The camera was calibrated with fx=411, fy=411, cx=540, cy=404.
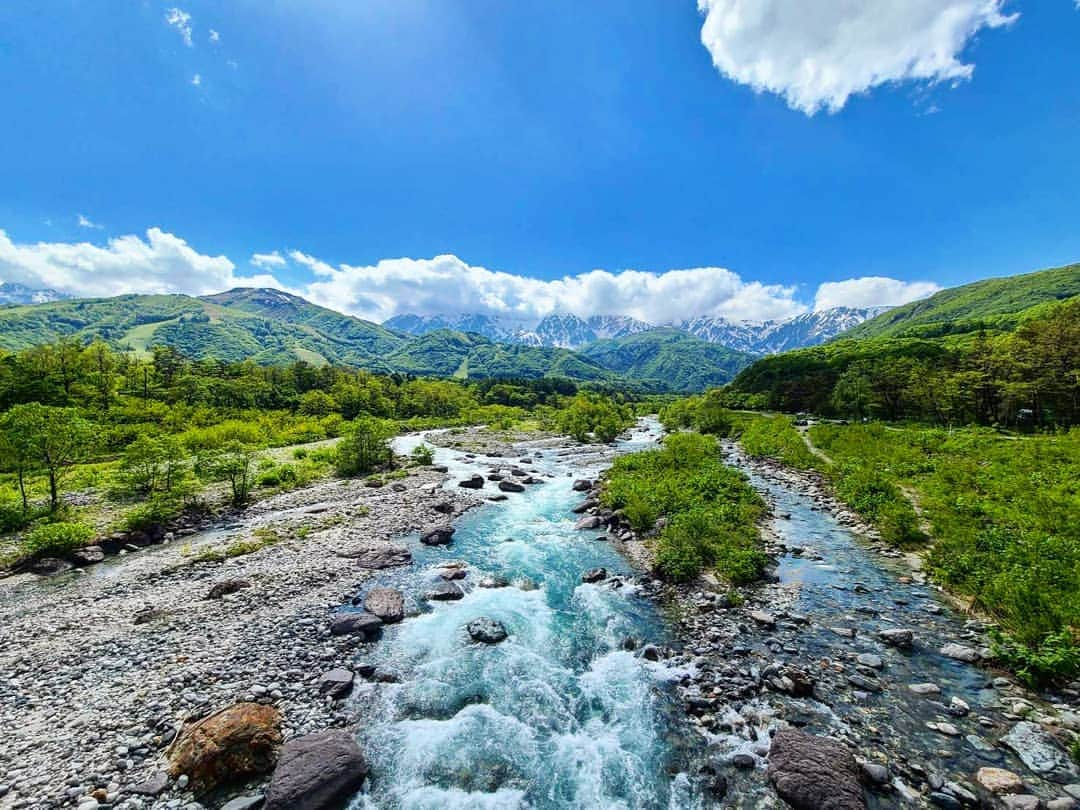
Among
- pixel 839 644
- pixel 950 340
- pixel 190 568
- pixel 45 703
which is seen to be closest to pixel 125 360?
pixel 190 568

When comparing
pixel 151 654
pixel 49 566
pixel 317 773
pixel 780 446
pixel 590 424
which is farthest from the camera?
pixel 590 424

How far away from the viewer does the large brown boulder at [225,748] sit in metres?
8.66

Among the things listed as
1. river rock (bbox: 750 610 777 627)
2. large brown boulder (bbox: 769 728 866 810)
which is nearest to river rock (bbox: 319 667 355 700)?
large brown boulder (bbox: 769 728 866 810)

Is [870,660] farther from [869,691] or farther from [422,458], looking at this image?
[422,458]

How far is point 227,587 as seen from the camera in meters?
17.0

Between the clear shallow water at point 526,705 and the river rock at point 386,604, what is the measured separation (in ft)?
1.59

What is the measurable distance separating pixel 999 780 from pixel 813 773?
132 inches

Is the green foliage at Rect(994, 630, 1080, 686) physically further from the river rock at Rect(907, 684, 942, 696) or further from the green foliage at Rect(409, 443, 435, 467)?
the green foliage at Rect(409, 443, 435, 467)

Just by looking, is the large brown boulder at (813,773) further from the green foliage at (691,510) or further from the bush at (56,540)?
the bush at (56,540)

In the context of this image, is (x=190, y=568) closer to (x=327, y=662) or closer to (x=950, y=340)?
(x=327, y=662)

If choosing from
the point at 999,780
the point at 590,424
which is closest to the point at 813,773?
the point at 999,780

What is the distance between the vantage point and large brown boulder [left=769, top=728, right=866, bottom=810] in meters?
7.89

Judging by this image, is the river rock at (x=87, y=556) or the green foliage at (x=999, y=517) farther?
the river rock at (x=87, y=556)

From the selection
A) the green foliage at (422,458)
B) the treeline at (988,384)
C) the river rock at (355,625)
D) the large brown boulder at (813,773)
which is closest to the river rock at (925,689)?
the large brown boulder at (813,773)
